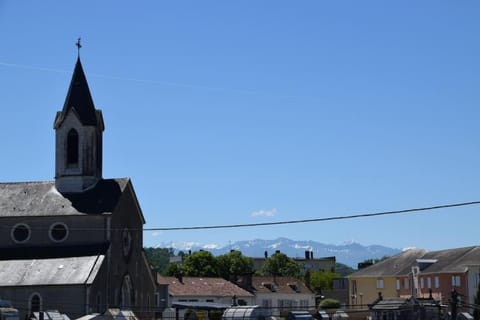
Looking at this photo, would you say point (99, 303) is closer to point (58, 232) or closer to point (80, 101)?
point (58, 232)

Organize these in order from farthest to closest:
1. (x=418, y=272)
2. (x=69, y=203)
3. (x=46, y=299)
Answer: (x=418, y=272) → (x=69, y=203) → (x=46, y=299)

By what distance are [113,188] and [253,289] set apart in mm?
49442

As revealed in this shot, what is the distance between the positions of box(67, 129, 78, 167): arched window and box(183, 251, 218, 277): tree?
5840cm

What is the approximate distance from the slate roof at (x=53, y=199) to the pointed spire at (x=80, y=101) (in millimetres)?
4870

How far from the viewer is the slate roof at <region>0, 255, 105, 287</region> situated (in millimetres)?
73250

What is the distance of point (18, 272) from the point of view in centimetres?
7525

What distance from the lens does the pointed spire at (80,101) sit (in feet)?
266

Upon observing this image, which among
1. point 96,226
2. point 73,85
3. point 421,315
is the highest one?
point 73,85

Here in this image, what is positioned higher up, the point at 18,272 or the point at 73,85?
the point at 73,85

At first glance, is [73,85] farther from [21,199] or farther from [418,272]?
[418,272]

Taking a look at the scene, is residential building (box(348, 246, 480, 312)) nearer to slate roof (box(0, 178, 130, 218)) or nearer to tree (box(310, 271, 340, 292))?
slate roof (box(0, 178, 130, 218))

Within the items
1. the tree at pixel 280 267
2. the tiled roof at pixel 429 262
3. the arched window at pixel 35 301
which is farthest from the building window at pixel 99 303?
the tree at pixel 280 267

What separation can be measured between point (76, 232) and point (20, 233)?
15.1ft

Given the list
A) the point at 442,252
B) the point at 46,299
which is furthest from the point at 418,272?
the point at 46,299
